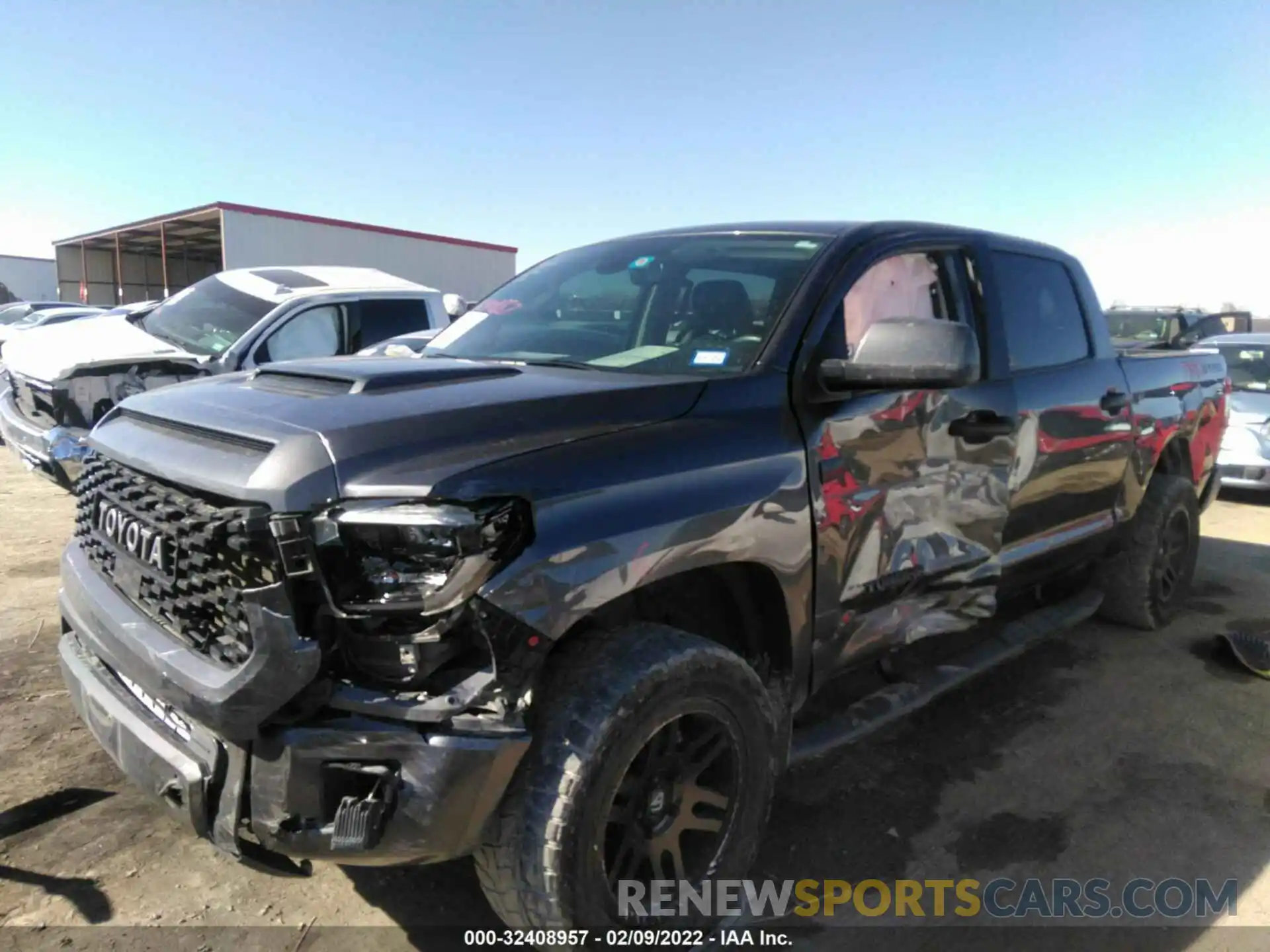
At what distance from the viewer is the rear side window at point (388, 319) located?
27.0 feet

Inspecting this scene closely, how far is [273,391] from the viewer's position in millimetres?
2377

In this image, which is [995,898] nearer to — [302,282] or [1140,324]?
[302,282]

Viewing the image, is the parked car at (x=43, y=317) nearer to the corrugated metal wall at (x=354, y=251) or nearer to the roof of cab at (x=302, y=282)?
the corrugated metal wall at (x=354, y=251)

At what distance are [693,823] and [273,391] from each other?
1.56 meters

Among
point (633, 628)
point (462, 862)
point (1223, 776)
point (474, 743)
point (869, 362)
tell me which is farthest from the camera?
point (1223, 776)

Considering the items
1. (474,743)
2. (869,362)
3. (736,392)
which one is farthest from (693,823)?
(869,362)

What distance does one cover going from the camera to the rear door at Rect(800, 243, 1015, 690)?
Answer: 2680 mm

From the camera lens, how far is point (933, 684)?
3.38 metres

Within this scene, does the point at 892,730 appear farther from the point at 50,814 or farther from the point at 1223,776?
the point at 50,814

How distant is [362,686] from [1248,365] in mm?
10753

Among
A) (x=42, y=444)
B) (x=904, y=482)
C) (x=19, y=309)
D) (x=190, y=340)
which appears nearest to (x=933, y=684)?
(x=904, y=482)

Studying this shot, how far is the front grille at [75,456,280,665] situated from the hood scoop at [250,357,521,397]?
0.41 m

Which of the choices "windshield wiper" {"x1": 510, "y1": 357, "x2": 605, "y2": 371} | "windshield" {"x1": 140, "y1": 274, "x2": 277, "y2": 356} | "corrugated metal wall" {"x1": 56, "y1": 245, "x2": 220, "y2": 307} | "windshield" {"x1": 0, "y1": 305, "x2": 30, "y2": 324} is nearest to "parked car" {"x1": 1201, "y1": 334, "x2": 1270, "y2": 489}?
"windshield wiper" {"x1": 510, "y1": 357, "x2": 605, "y2": 371}

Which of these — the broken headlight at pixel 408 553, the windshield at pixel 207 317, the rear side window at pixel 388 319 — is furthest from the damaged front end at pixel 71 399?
the broken headlight at pixel 408 553
